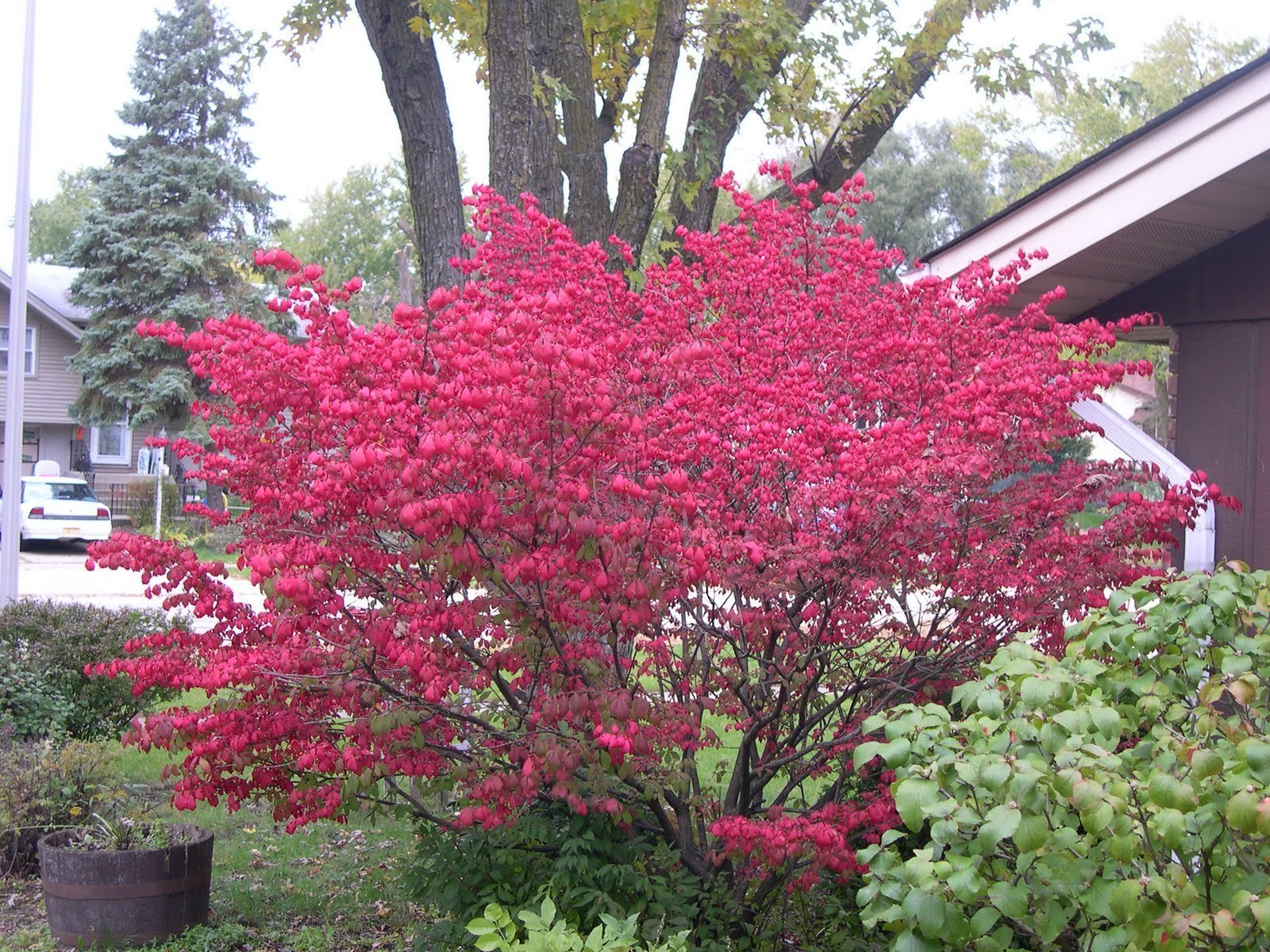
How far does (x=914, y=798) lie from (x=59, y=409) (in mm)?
34496

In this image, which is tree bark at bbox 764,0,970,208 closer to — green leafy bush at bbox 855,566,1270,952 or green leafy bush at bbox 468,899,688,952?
green leafy bush at bbox 855,566,1270,952

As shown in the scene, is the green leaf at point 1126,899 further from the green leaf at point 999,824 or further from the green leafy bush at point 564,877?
the green leafy bush at point 564,877

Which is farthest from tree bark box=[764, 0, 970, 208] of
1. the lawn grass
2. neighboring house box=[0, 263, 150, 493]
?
neighboring house box=[0, 263, 150, 493]

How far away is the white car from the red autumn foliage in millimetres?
22257

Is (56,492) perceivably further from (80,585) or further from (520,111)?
(520,111)

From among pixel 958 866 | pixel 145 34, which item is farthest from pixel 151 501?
pixel 958 866

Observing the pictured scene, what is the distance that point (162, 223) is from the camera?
28438mm

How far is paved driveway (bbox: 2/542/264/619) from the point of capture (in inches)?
656

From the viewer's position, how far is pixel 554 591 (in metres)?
3.81

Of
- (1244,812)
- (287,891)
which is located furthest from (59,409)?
(1244,812)

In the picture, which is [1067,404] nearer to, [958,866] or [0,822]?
[958,866]

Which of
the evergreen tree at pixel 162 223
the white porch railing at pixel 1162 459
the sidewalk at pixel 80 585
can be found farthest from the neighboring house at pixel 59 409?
the white porch railing at pixel 1162 459

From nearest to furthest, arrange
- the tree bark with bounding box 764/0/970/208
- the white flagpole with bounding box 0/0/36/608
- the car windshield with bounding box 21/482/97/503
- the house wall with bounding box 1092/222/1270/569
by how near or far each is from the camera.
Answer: the house wall with bounding box 1092/222/1270/569, the tree bark with bounding box 764/0/970/208, the white flagpole with bounding box 0/0/36/608, the car windshield with bounding box 21/482/97/503

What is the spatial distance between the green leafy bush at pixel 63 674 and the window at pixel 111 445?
27725 millimetres
